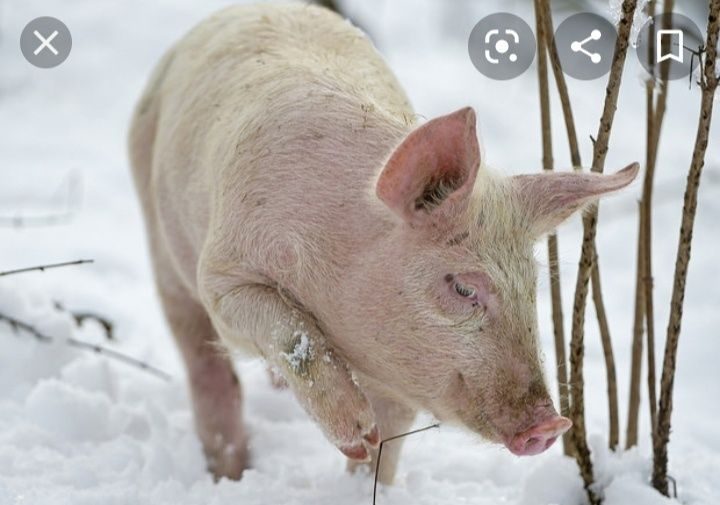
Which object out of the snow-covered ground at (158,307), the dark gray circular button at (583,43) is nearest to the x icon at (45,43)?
the snow-covered ground at (158,307)

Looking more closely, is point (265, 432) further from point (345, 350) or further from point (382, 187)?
point (382, 187)

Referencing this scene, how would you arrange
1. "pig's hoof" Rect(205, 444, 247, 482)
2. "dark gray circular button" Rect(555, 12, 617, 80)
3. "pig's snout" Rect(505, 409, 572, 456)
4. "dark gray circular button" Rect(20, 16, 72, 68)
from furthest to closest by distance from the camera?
"dark gray circular button" Rect(555, 12, 617, 80)
"dark gray circular button" Rect(20, 16, 72, 68)
"pig's hoof" Rect(205, 444, 247, 482)
"pig's snout" Rect(505, 409, 572, 456)

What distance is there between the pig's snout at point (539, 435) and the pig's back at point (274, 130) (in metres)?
0.65

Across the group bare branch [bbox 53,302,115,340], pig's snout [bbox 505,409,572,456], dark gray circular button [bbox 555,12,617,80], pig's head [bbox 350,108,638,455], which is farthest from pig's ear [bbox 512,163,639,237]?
dark gray circular button [bbox 555,12,617,80]

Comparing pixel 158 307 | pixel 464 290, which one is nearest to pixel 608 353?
pixel 464 290

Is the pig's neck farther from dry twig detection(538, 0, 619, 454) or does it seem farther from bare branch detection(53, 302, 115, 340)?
bare branch detection(53, 302, 115, 340)

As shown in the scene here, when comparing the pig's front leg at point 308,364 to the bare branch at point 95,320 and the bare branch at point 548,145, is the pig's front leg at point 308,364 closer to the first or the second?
the bare branch at point 548,145

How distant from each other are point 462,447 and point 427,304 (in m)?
1.46

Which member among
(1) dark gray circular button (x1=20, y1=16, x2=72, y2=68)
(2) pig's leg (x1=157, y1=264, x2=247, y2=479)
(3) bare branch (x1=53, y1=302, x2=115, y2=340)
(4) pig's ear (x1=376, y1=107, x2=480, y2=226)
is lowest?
Answer: (3) bare branch (x1=53, y1=302, x2=115, y2=340)

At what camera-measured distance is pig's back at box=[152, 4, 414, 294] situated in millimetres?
2861

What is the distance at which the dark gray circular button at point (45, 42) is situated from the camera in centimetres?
683

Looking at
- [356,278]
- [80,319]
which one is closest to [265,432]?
[80,319]

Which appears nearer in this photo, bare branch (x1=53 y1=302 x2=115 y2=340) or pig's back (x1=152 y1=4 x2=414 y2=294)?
pig's back (x1=152 y1=4 x2=414 y2=294)

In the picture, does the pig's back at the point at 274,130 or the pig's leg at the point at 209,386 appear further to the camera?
the pig's leg at the point at 209,386
